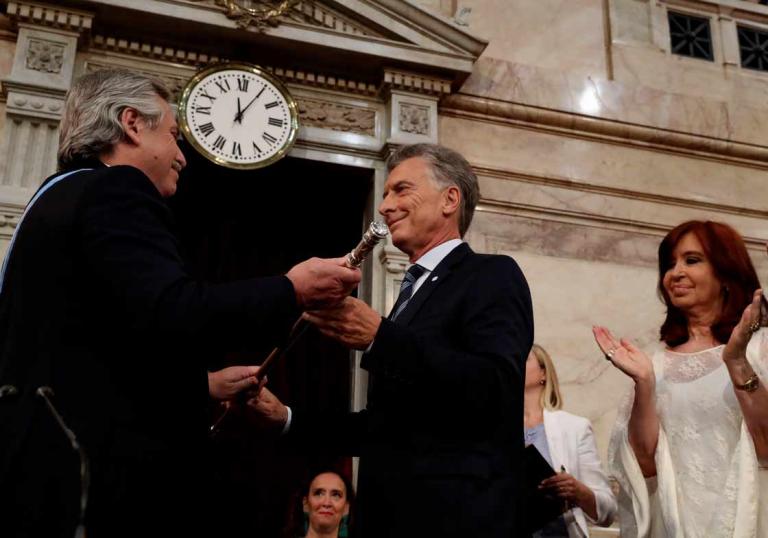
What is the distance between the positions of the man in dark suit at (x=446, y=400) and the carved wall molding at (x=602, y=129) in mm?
3564

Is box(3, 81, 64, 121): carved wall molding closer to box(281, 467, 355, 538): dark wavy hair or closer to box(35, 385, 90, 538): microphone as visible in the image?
box(281, 467, 355, 538): dark wavy hair

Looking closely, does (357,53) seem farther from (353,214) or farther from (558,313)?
(558,313)

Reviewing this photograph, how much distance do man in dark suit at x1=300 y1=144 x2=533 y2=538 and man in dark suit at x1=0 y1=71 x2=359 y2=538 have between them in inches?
9.6

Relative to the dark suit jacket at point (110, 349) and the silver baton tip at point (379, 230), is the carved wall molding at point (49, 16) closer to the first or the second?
the dark suit jacket at point (110, 349)

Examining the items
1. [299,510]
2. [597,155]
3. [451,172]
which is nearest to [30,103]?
[299,510]

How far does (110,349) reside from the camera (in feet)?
5.37

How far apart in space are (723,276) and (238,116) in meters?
3.06

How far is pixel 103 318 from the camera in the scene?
65.1 inches

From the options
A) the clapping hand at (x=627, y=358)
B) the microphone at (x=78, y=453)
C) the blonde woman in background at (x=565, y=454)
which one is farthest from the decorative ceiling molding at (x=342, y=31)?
the microphone at (x=78, y=453)

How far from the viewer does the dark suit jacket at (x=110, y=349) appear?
1.52m

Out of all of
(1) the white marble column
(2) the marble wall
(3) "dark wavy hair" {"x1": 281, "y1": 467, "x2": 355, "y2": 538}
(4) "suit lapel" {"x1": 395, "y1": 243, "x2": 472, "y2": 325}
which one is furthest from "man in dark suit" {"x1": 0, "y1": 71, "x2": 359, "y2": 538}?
(2) the marble wall

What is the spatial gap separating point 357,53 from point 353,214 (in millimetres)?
1125

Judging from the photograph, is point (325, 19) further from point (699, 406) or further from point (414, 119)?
point (699, 406)

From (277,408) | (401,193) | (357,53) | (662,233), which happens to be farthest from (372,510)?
(662,233)
